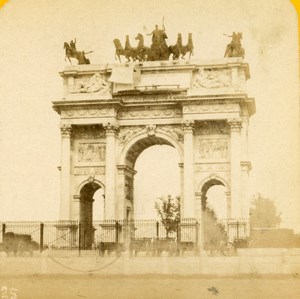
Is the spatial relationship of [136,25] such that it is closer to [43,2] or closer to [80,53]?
[43,2]

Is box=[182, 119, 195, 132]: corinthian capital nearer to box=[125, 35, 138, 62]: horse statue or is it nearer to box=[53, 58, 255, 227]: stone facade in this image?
box=[53, 58, 255, 227]: stone facade

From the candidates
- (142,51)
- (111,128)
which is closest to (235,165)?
(111,128)

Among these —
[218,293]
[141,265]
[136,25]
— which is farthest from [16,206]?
[218,293]

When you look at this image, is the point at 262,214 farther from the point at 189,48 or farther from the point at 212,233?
the point at 189,48

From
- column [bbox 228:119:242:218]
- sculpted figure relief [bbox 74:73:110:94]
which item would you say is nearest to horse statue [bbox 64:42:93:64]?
sculpted figure relief [bbox 74:73:110:94]

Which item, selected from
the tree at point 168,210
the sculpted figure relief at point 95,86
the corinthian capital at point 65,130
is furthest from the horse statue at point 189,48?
the tree at point 168,210

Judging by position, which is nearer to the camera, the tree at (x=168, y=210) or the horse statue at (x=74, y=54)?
the horse statue at (x=74, y=54)

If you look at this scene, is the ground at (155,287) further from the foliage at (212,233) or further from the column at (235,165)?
the column at (235,165)
